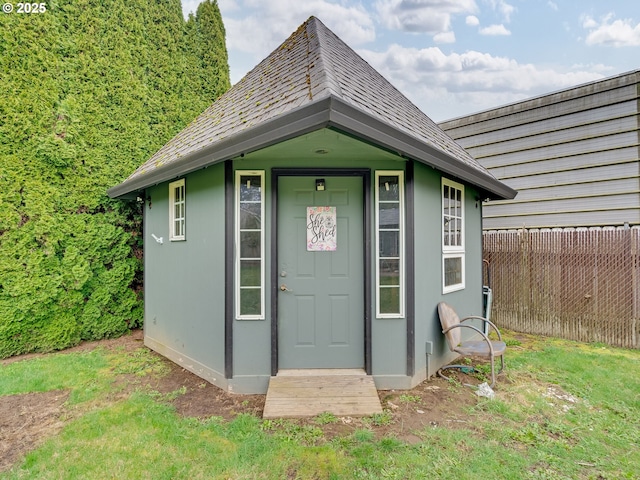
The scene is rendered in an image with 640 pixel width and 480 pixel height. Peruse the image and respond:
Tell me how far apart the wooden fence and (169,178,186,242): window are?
219 inches

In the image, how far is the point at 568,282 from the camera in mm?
5359

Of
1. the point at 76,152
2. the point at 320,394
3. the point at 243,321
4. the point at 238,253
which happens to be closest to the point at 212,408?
the point at 243,321

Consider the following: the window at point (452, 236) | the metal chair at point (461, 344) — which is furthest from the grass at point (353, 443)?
the window at point (452, 236)

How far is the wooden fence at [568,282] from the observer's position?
192 inches

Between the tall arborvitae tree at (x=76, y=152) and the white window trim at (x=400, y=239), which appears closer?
the white window trim at (x=400, y=239)

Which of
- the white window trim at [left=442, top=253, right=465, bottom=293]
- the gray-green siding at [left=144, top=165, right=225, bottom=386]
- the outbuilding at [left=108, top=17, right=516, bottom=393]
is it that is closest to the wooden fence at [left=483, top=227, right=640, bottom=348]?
the white window trim at [left=442, top=253, right=465, bottom=293]

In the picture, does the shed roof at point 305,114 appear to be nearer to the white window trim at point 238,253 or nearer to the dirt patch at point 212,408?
the white window trim at point 238,253

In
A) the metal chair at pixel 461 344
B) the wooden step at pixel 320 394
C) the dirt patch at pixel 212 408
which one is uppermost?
the metal chair at pixel 461 344

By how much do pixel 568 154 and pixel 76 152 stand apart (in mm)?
8462

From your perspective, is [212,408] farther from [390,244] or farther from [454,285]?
[454,285]

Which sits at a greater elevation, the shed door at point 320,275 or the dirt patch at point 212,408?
the shed door at point 320,275

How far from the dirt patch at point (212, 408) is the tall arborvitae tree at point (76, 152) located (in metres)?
1.88

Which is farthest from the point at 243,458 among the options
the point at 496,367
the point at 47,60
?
the point at 47,60

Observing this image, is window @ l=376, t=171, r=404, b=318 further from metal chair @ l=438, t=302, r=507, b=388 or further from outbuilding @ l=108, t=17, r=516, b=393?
metal chair @ l=438, t=302, r=507, b=388
